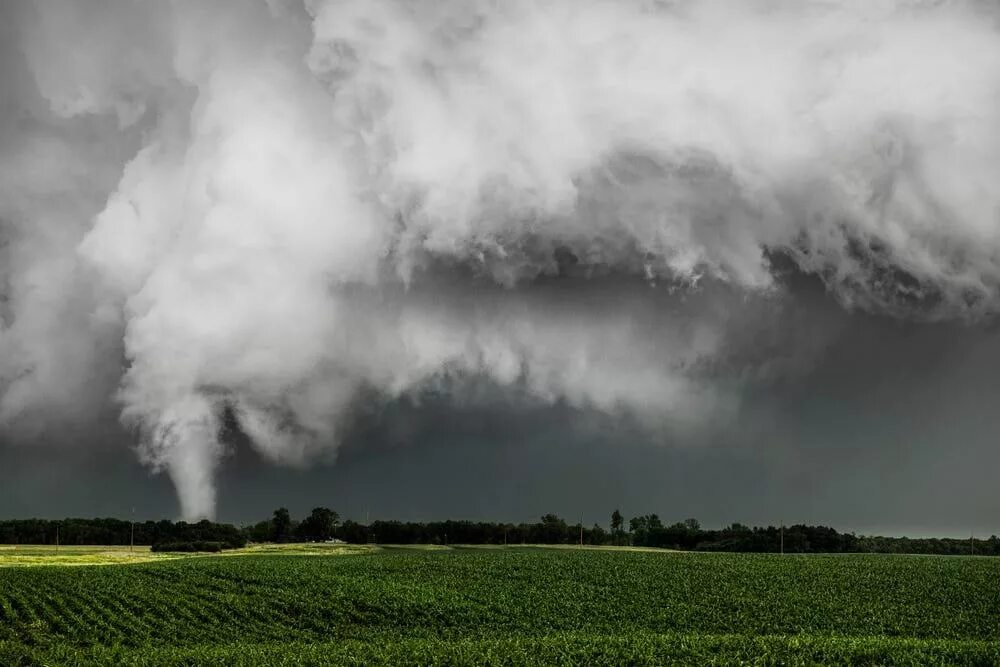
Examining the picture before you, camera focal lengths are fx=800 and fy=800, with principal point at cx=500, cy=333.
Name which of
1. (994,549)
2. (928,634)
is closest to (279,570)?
(928,634)

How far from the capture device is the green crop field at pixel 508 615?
106 feet

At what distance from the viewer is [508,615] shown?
50.8 meters

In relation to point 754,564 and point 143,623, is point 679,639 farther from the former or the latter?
point 754,564

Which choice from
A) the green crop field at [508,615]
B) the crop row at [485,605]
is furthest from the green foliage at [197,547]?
the crop row at [485,605]

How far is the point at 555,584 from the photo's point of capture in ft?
207

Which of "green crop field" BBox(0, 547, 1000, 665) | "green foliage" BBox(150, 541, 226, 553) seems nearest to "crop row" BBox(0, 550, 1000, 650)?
"green crop field" BBox(0, 547, 1000, 665)

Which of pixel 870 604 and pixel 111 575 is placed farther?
pixel 111 575

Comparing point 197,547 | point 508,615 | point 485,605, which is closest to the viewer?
point 508,615

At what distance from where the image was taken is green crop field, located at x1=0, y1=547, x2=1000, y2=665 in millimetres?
32438

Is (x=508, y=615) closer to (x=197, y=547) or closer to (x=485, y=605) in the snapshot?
(x=485, y=605)

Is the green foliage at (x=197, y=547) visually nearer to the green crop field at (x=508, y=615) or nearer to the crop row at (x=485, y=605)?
the green crop field at (x=508, y=615)

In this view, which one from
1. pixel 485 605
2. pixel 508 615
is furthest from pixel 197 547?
pixel 508 615

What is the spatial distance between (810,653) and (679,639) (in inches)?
238

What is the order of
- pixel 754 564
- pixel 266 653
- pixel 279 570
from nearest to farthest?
pixel 266 653, pixel 279 570, pixel 754 564
